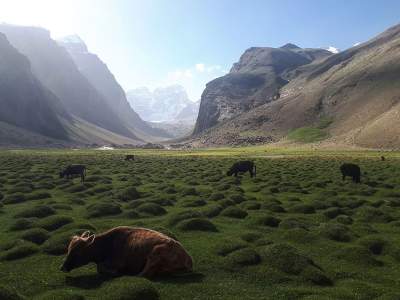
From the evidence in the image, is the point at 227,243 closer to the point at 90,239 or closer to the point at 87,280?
the point at 90,239

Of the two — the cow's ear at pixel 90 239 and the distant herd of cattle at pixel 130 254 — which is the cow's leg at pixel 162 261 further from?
the cow's ear at pixel 90 239

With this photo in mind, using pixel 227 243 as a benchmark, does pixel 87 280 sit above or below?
below

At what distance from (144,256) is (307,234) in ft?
28.1

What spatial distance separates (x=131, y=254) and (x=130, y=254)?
33 millimetres

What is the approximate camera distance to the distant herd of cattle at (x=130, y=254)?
13555mm

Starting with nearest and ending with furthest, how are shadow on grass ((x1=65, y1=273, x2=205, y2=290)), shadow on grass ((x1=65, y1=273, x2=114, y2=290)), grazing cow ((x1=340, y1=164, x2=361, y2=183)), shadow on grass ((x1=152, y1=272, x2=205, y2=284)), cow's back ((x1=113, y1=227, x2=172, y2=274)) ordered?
shadow on grass ((x1=65, y1=273, x2=114, y2=290))
shadow on grass ((x1=65, y1=273, x2=205, y2=290))
shadow on grass ((x1=152, y1=272, x2=205, y2=284))
cow's back ((x1=113, y1=227, x2=172, y2=274))
grazing cow ((x1=340, y1=164, x2=361, y2=183))

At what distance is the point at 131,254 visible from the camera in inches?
543

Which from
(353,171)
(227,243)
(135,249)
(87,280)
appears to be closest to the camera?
(87,280)

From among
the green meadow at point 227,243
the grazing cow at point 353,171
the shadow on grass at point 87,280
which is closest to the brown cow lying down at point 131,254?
the shadow on grass at point 87,280

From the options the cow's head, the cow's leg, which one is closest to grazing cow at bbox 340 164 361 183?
the cow's leg

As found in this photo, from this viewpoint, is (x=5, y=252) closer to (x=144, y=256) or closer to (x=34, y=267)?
(x=34, y=267)

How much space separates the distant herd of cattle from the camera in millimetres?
13555

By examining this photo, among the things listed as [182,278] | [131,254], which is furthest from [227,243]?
[131,254]

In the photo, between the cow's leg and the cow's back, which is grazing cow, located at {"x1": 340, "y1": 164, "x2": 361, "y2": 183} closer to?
the cow's leg
